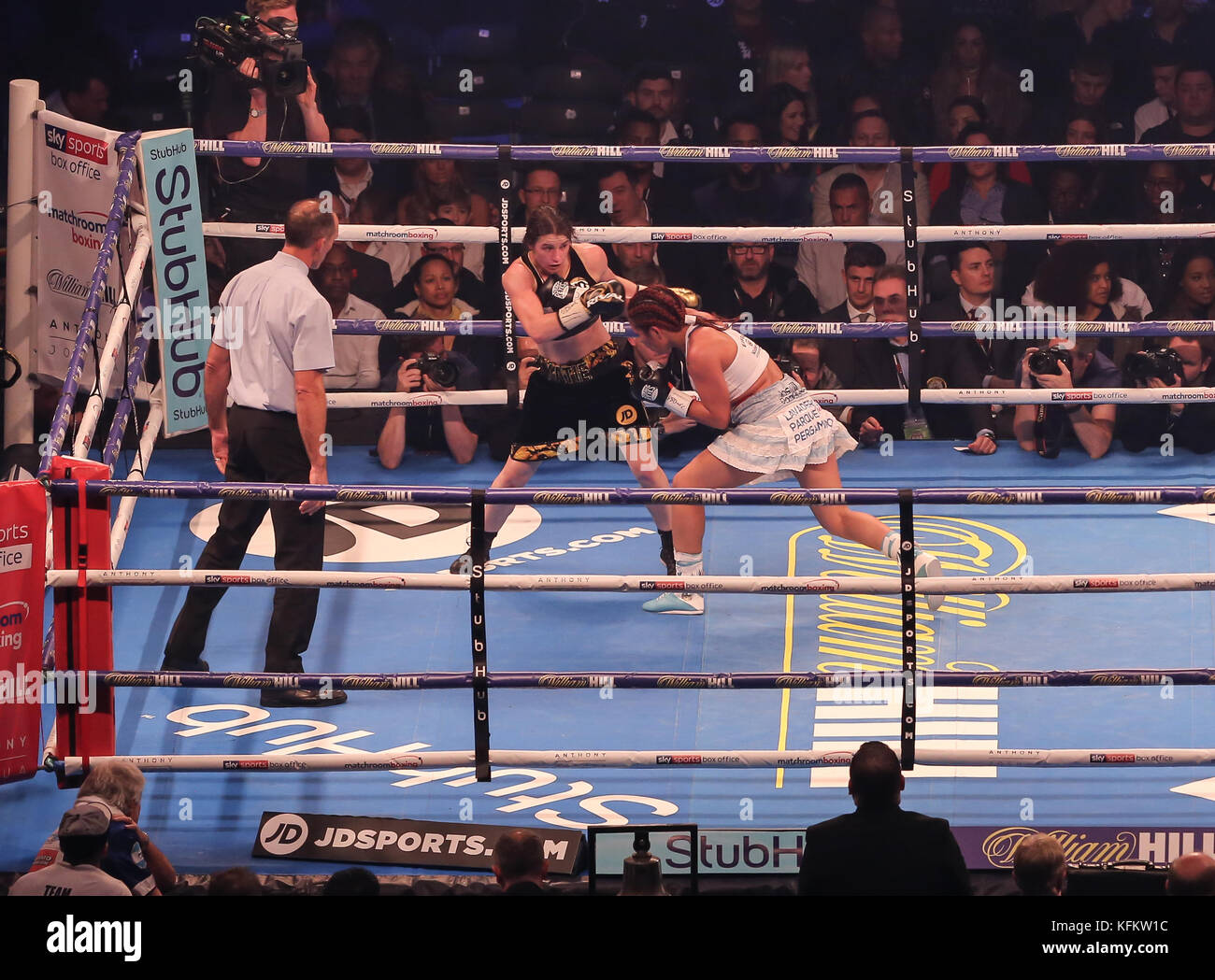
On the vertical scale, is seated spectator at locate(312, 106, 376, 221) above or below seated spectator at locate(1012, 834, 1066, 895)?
above

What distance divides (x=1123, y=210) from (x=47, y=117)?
480 centimetres

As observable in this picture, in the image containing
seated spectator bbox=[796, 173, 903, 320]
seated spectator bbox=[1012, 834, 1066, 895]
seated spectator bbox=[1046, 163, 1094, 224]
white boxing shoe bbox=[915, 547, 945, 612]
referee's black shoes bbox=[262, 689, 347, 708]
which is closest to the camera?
seated spectator bbox=[1012, 834, 1066, 895]

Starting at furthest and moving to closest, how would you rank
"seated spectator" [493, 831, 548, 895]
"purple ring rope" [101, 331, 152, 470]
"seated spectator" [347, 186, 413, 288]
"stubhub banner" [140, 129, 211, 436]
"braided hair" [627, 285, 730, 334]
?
"seated spectator" [347, 186, 413, 288], "stubhub banner" [140, 129, 211, 436], "braided hair" [627, 285, 730, 334], "purple ring rope" [101, 331, 152, 470], "seated spectator" [493, 831, 548, 895]

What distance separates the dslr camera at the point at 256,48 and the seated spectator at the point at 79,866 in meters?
4.04

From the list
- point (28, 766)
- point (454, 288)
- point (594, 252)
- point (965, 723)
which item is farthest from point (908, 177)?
point (28, 766)

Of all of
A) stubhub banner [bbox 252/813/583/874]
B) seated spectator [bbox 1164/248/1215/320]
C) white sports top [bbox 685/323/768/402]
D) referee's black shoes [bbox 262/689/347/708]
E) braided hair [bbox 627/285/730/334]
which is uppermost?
seated spectator [bbox 1164/248/1215/320]

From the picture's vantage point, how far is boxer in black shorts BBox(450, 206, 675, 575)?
631 cm

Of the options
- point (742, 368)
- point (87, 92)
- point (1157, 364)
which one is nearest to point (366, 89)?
point (87, 92)

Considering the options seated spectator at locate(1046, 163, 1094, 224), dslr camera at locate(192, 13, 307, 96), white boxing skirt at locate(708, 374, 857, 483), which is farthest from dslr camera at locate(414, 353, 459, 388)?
seated spectator at locate(1046, 163, 1094, 224)

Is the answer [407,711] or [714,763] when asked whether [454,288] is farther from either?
[714,763]

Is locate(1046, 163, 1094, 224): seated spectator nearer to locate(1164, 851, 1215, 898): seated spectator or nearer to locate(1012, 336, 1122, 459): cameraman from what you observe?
locate(1012, 336, 1122, 459): cameraman

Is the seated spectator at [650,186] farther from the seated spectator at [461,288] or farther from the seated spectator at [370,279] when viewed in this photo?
the seated spectator at [370,279]

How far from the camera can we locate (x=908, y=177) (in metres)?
6.92

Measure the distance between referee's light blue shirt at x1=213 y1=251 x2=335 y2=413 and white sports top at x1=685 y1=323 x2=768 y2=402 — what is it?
1.35m
